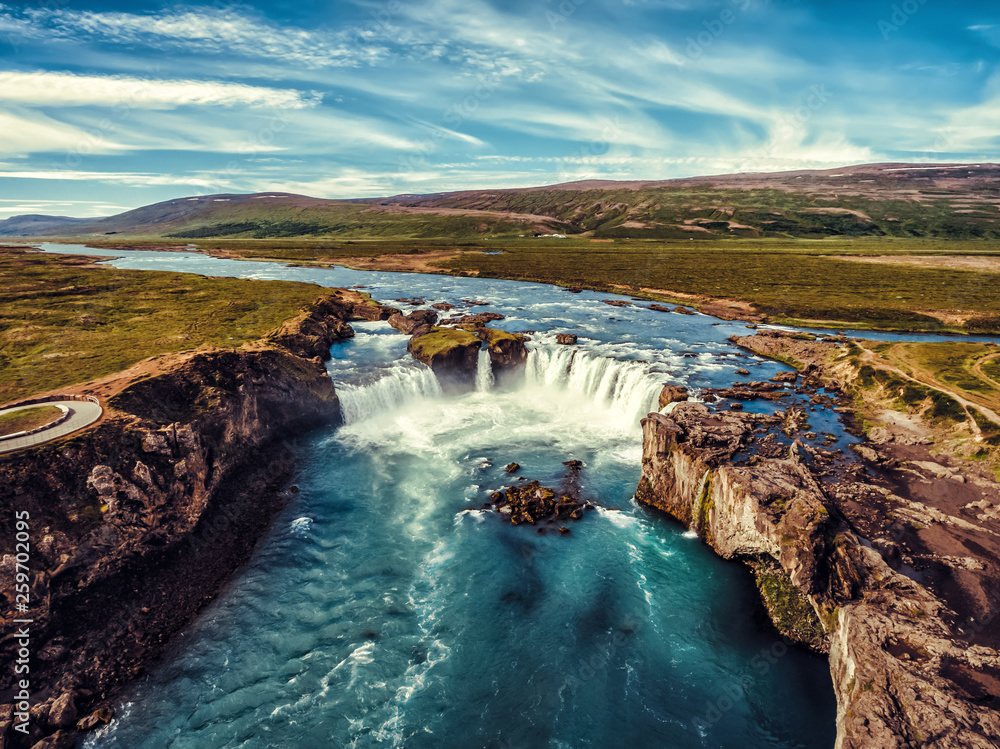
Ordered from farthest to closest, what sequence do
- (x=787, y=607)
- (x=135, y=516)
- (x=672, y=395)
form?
1. (x=672, y=395)
2. (x=135, y=516)
3. (x=787, y=607)

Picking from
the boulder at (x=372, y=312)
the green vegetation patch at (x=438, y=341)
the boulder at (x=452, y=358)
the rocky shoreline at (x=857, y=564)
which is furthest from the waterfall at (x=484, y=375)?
the boulder at (x=372, y=312)

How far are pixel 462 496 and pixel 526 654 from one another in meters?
15.0

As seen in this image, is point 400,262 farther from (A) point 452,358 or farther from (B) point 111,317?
(A) point 452,358

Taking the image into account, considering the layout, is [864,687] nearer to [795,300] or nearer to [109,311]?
[109,311]

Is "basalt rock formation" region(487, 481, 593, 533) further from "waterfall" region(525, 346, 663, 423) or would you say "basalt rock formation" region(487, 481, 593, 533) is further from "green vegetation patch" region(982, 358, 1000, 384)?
"green vegetation patch" region(982, 358, 1000, 384)

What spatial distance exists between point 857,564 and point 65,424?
162 ft

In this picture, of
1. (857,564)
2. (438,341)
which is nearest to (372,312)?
(438,341)

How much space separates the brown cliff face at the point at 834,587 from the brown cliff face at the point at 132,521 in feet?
107

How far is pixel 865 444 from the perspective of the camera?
38.9 m

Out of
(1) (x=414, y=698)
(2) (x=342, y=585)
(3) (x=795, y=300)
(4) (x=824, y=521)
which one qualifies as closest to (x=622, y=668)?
(1) (x=414, y=698)

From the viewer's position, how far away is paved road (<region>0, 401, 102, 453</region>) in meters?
26.1

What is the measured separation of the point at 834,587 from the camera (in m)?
24.5

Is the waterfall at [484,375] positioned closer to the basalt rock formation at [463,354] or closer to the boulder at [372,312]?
the basalt rock formation at [463,354]

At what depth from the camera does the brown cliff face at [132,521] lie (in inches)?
852
